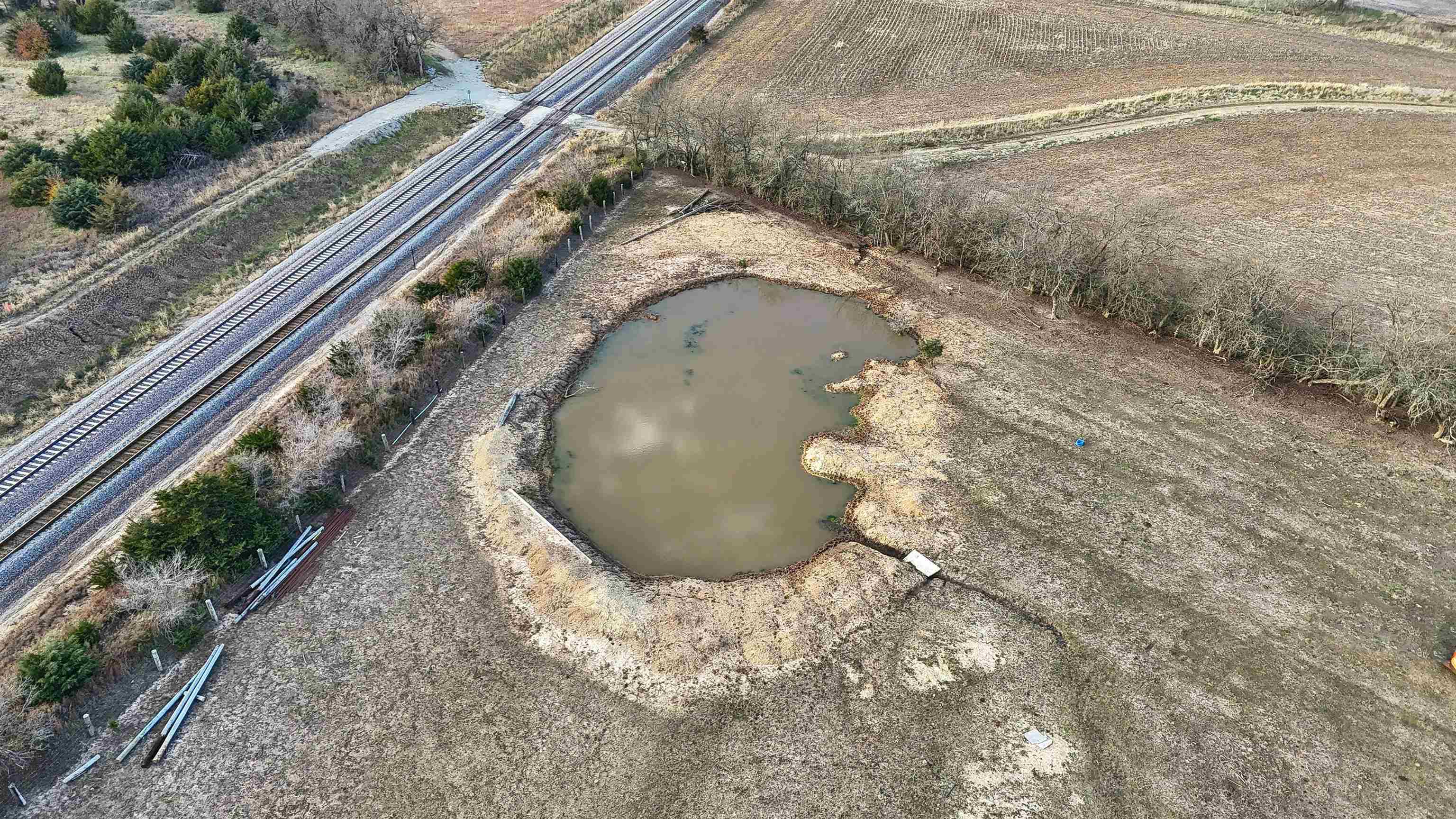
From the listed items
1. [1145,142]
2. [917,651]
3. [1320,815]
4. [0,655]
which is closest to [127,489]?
[0,655]

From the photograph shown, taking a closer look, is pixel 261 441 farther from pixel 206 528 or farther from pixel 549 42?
pixel 549 42

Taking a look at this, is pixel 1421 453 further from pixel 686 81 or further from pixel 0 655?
pixel 686 81

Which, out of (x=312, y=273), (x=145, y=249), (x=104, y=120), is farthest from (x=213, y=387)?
(x=104, y=120)

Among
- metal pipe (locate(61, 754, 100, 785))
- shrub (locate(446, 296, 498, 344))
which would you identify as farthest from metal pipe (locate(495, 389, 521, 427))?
metal pipe (locate(61, 754, 100, 785))

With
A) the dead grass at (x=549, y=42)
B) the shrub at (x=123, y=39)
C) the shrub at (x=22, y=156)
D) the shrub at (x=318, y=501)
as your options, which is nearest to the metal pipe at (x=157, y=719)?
the shrub at (x=318, y=501)

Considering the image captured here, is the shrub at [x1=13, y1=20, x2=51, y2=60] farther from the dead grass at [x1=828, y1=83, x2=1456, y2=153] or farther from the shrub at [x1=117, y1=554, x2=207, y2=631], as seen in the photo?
the dead grass at [x1=828, y1=83, x2=1456, y2=153]

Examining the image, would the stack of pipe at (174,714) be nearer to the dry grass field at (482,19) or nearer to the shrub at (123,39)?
the shrub at (123,39)
